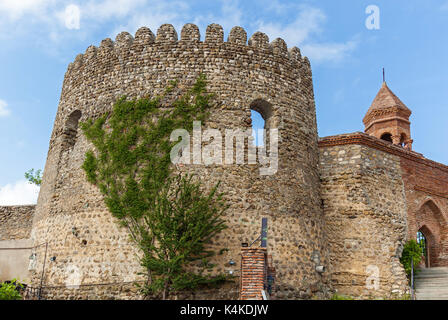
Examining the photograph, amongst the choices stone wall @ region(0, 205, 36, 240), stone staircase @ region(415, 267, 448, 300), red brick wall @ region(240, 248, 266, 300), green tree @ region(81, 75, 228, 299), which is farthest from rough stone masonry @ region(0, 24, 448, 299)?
stone wall @ region(0, 205, 36, 240)

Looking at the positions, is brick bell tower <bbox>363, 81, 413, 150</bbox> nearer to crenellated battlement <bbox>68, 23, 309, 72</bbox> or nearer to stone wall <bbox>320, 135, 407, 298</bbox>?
stone wall <bbox>320, 135, 407, 298</bbox>

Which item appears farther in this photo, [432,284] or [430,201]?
[430,201]

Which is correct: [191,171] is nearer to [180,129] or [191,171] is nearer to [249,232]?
[180,129]

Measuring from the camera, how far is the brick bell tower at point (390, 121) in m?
21.5

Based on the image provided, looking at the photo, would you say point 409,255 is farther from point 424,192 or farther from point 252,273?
point 252,273

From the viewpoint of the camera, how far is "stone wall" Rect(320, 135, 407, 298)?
41.2ft

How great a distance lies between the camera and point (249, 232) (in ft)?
36.0

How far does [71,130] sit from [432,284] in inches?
482

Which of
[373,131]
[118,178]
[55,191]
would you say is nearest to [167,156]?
[118,178]

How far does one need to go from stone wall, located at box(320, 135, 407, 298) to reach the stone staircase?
90 centimetres

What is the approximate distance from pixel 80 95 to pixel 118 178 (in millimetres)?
3574

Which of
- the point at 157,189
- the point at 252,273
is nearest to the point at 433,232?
the point at 252,273

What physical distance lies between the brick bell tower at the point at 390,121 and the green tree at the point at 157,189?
518 inches

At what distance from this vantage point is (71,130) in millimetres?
13531
